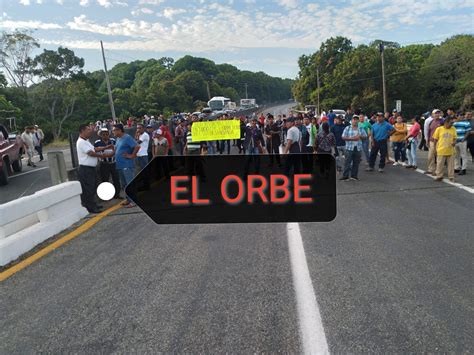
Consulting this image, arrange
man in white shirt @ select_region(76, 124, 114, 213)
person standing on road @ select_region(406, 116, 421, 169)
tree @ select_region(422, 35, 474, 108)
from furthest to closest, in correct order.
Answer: tree @ select_region(422, 35, 474, 108)
person standing on road @ select_region(406, 116, 421, 169)
man in white shirt @ select_region(76, 124, 114, 213)

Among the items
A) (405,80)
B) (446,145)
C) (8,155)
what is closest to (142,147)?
(8,155)

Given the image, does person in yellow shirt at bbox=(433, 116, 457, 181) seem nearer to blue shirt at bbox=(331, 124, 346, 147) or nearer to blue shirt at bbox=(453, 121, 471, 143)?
blue shirt at bbox=(453, 121, 471, 143)

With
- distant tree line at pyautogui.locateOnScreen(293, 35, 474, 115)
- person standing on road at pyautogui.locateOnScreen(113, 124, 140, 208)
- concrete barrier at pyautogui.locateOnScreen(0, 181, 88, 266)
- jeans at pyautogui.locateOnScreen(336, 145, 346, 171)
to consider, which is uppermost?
distant tree line at pyautogui.locateOnScreen(293, 35, 474, 115)

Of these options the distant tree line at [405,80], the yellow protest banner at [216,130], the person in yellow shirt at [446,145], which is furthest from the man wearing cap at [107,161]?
the distant tree line at [405,80]

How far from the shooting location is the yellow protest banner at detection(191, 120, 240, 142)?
10422 millimetres

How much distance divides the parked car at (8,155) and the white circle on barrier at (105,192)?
4.41m

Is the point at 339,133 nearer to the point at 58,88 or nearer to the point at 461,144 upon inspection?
the point at 461,144

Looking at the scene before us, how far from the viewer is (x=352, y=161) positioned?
891cm

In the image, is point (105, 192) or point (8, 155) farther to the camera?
point (8, 155)

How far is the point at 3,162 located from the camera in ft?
34.0

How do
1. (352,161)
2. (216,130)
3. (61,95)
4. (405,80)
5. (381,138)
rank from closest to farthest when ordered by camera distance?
(352,161), (381,138), (216,130), (61,95), (405,80)

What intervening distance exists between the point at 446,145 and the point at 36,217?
27.3ft

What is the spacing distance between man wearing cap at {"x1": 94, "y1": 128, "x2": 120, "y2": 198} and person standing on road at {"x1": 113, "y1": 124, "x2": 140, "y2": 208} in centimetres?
22

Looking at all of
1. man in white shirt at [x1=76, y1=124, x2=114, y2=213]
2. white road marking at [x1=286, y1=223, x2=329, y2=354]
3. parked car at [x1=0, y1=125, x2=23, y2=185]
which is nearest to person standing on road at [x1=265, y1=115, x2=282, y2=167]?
man in white shirt at [x1=76, y1=124, x2=114, y2=213]
